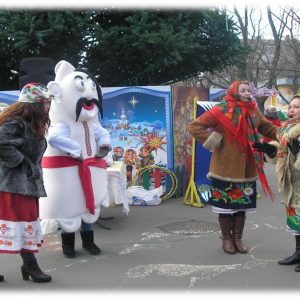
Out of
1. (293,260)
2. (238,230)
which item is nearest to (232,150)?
(238,230)

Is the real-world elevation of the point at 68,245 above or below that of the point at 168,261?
above

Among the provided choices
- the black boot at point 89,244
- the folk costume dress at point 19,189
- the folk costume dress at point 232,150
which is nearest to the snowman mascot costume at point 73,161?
the black boot at point 89,244

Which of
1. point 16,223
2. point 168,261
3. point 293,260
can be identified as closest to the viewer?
point 16,223

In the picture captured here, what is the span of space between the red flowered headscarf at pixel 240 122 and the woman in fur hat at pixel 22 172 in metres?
1.91

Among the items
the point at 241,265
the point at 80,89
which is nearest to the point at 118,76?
the point at 80,89

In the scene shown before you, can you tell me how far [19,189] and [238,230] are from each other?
2443 millimetres

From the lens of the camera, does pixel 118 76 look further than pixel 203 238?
Yes

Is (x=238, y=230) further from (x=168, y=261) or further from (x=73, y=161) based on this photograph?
(x=73, y=161)

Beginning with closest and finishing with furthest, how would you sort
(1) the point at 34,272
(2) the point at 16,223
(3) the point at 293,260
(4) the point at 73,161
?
(2) the point at 16,223, (1) the point at 34,272, (3) the point at 293,260, (4) the point at 73,161

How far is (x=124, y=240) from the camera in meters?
5.84

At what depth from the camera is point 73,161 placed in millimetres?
5008

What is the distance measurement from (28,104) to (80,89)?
1.13 meters

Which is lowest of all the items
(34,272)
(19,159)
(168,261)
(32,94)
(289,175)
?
(168,261)

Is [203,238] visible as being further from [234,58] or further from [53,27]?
[234,58]
